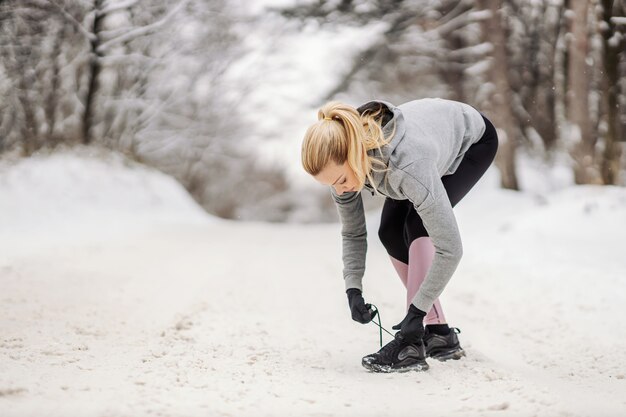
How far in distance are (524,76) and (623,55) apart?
485cm

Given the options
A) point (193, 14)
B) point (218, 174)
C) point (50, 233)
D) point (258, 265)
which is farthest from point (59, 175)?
point (218, 174)

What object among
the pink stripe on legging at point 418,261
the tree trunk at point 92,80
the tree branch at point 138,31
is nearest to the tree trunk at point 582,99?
the pink stripe on legging at point 418,261

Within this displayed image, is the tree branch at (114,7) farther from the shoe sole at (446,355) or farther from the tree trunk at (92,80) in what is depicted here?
the shoe sole at (446,355)

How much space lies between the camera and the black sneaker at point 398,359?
2.64m

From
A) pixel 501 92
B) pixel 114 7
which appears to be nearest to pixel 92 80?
pixel 114 7

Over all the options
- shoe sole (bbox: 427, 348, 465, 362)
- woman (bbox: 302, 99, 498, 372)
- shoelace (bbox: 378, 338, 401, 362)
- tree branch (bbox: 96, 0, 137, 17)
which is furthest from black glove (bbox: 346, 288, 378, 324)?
tree branch (bbox: 96, 0, 137, 17)

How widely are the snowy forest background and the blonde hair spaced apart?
227 inches

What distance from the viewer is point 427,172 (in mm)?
2391

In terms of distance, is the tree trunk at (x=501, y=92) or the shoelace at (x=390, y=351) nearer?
the shoelace at (x=390, y=351)

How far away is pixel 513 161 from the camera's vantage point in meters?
9.84

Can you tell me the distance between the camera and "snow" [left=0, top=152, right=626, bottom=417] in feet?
7.25

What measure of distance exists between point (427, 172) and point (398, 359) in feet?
2.73

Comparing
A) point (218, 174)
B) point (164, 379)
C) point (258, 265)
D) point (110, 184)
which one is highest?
point (164, 379)

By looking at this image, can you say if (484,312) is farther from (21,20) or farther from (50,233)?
(21,20)
